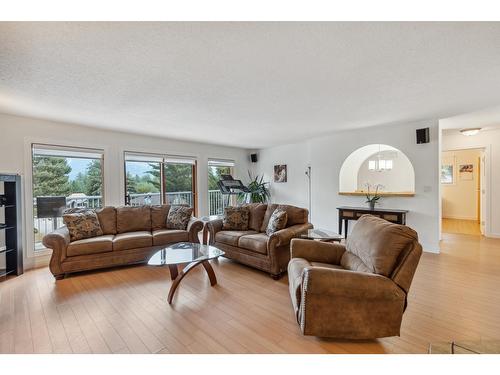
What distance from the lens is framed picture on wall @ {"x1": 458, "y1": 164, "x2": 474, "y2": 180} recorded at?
7.01 meters

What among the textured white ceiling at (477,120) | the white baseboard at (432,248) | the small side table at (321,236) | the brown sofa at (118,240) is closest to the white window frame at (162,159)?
the brown sofa at (118,240)

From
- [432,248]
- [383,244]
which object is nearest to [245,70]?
[383,244]

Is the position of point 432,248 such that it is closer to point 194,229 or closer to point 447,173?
point 194,229

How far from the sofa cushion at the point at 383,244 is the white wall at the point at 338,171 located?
9.20 feet

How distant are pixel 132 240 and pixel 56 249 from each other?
2.99 ft

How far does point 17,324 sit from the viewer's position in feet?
7.04

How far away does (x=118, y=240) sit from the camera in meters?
3.55

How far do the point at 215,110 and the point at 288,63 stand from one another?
61.9 inches

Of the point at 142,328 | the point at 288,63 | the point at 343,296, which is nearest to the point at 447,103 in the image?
the point at 288,63

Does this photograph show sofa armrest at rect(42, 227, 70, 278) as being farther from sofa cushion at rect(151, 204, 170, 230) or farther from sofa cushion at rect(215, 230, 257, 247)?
sofa cushion at rect(215, 230, 257, 247)

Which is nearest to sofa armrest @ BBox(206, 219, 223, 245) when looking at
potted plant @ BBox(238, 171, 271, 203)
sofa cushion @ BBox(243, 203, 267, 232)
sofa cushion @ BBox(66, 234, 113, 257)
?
sofa cushion @ BBox(243, 203, 267, 232)

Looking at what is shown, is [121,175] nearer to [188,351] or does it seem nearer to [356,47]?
[188,351]

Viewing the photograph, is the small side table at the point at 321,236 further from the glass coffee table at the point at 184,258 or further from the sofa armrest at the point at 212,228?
the sofa armrest at the point at 212,228
